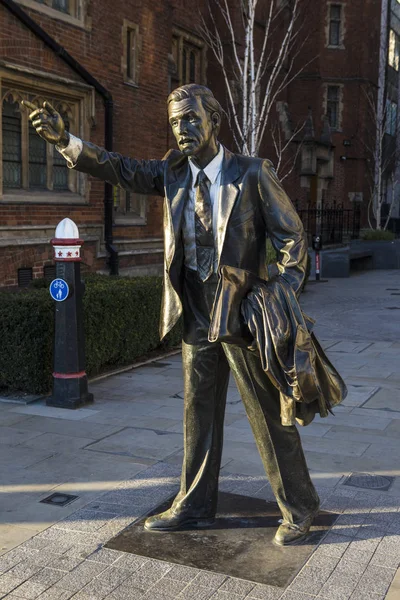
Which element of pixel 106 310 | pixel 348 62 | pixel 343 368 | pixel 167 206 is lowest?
pixel 343 368

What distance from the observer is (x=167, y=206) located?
12.7 feet

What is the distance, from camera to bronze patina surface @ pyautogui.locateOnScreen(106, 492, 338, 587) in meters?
3.58

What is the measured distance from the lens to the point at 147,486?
184 inches

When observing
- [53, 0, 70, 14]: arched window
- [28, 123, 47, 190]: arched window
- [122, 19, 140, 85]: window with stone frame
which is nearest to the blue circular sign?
[28, 123, 47, 190]: arched window

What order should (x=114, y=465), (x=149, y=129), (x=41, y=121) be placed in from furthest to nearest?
1. (x=149, y=129)
2. (x=114, y=465)
3. (x=41, y=121)

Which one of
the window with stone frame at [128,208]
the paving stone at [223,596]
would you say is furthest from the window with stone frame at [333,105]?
the paving stone at [223,596]

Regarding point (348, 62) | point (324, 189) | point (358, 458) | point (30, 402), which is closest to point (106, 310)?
point (30, 402)

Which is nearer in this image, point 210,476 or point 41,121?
point 41,121

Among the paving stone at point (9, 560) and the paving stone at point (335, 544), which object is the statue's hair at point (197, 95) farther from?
the paving stone at point (9, 560)

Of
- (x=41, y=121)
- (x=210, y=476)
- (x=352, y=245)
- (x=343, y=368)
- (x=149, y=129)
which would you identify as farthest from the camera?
(x=352, y=245)

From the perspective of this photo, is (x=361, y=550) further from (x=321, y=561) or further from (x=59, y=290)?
(x=59, y=290)

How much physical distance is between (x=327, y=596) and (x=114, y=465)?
85.6 inches

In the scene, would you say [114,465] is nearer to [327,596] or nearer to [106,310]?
[327,596]

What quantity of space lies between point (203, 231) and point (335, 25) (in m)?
30.4
